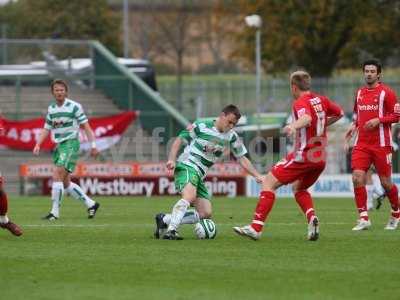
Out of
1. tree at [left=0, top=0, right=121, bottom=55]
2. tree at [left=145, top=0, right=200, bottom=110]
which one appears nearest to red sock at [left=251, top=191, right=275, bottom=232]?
tree at [left=0, top=0, right=121, bottom=55]

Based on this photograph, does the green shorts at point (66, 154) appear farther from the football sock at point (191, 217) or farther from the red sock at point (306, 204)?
the red sock at point (306, 204)

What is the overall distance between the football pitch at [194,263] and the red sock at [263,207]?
0.23 m

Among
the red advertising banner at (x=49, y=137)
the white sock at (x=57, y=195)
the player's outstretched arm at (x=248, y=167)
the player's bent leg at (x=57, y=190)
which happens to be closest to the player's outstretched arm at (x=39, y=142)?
the player's bent leg at (x=57, y=190)

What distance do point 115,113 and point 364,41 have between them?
15740mm

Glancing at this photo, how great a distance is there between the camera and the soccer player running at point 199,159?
15.0 meters

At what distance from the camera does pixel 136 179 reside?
32031mm

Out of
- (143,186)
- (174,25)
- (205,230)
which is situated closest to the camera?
(205,230)

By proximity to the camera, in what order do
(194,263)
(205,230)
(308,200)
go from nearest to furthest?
(194,263) < (308,200) < (205,230)

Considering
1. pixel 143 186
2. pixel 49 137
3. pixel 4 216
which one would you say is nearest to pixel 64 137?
pixel 4 216

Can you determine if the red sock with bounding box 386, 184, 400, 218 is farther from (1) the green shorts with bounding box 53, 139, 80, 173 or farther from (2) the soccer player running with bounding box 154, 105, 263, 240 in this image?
(1) the green shorts with bounding box 53, 139, 80, 173

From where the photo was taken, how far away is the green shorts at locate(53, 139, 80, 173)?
1984 centimetres

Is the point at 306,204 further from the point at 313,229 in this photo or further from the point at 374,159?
the point at 374,159

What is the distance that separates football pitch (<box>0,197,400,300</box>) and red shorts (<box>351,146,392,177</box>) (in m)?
0.84

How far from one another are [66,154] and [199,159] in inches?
195
